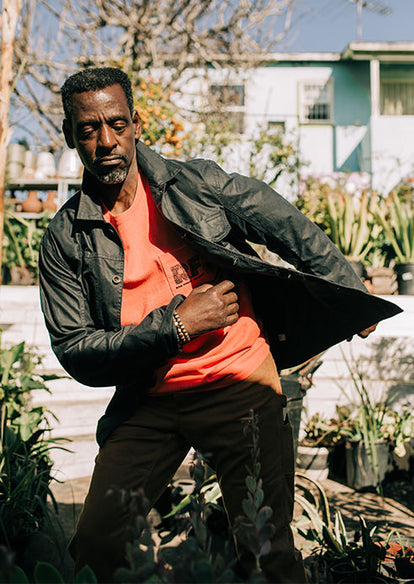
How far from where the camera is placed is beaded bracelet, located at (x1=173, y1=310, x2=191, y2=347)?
161 centimetres

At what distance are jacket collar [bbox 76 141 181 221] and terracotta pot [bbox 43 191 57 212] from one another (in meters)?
5.74

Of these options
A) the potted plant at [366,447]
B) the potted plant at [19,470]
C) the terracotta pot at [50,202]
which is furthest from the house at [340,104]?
the potted plant at [19,470]

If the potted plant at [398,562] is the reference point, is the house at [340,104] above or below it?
above

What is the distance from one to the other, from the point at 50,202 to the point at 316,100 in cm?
1123

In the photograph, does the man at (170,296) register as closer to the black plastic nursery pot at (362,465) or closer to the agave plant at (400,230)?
the black plastic nursery pot at (362,465)

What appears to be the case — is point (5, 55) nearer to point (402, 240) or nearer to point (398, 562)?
point (398, 562)

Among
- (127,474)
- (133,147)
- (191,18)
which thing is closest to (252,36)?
(191,18)

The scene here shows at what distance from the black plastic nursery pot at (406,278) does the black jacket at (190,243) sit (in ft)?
15.1

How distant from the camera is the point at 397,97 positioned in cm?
1730

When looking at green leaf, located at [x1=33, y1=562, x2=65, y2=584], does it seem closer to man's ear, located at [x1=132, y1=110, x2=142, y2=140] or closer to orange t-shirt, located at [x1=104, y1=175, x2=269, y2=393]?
orange t-shirt, located at [x1=104, y1=175, x2=269, y2=393]

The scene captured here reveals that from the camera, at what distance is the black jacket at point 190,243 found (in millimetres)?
1750

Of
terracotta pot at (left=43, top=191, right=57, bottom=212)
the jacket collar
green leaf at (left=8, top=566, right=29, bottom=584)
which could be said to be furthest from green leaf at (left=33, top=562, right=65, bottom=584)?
terracotta pot at (left=43, top=191, right=57, bottom=212)

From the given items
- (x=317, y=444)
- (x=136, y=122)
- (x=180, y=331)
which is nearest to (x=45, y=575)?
(x=180, y=331)

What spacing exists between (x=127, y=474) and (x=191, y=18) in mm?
9820
